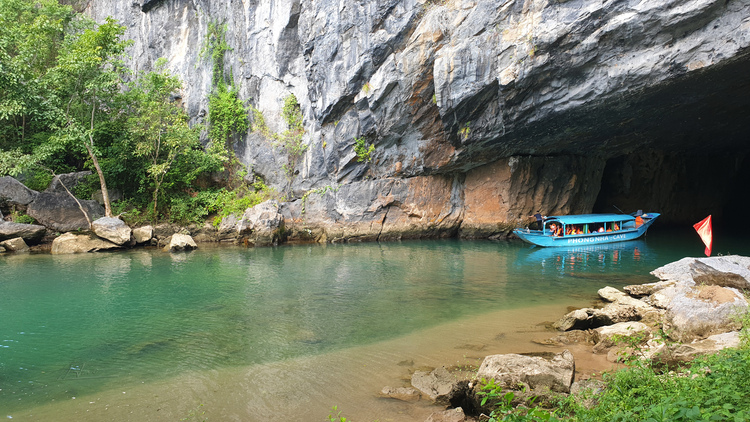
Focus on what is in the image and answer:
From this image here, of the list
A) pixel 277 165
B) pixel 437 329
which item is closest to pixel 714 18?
pixel 437 329

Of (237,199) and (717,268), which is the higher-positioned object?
(237,199)

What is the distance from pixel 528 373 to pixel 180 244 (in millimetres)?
16918

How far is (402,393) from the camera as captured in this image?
17.1 ft

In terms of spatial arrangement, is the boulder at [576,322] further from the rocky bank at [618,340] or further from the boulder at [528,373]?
the boulder at [528,373]

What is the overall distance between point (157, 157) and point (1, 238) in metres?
7.02

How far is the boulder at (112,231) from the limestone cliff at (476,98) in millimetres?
7533

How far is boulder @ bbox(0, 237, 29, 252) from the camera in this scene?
16891 mm

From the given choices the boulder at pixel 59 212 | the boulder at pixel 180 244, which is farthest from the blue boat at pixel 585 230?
the boulder at pixel 59 212

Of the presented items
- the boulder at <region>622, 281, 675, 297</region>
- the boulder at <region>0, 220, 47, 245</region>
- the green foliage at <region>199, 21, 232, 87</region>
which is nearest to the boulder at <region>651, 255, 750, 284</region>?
the boulder at <region>622, 281, 675, 297</region>

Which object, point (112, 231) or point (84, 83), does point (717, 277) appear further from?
point (84, 83)

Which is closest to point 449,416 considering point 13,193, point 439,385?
point 439,385

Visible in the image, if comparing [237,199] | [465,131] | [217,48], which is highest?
[217,48]

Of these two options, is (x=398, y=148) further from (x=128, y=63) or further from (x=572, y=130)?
(x=128, y=63)

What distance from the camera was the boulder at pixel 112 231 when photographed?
18.4m
